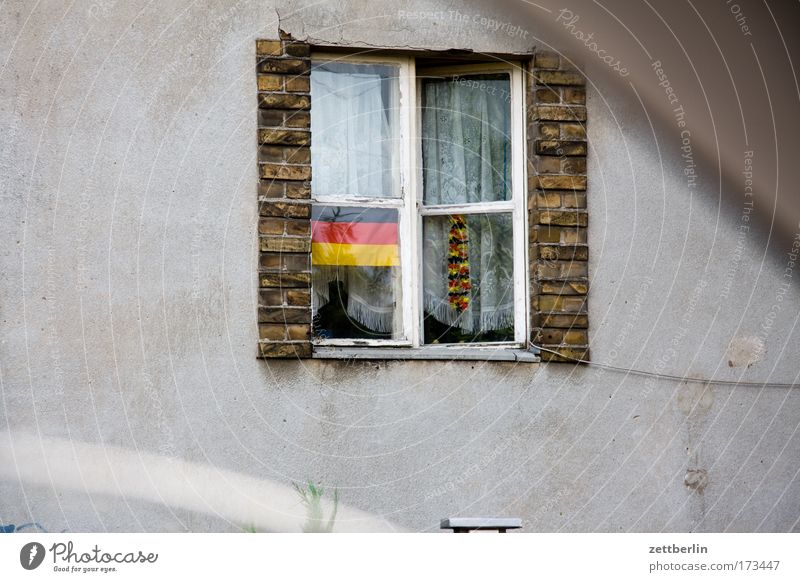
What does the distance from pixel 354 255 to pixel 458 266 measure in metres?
0.48

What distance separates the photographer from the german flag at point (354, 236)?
5.91 m

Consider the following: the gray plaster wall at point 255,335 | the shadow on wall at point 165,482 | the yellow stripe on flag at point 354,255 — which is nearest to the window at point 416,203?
the yellow stripe on flag at point 354,255

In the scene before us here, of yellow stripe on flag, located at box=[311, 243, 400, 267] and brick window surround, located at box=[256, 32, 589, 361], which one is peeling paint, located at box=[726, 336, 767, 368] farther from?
yellow stripe on flag, located at box=[311, 243, 400, 267]

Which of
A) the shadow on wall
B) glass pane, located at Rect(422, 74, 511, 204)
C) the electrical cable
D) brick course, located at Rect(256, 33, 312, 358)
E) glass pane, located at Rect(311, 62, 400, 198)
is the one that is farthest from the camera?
glass pane, located at Rect(422, 74, 511, 204)

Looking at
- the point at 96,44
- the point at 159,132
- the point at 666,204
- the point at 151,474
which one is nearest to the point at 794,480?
the point at 666,204

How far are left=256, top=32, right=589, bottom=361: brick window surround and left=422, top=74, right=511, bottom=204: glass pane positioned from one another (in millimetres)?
141

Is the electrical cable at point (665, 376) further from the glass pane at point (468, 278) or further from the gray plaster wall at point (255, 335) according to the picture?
the glass pane at point (468, 278)

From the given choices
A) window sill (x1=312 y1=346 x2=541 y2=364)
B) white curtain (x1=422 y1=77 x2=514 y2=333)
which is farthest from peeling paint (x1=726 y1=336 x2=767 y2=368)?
white curtain (x1=422 y1=77 x2=514 y2=333)

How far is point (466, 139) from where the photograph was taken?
20.1 ft

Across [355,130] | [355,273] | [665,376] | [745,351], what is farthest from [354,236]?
[745,351]

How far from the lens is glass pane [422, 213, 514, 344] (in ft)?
19.8

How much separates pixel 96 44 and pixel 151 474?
182 centimetres

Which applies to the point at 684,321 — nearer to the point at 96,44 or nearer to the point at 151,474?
the point at 151,474
